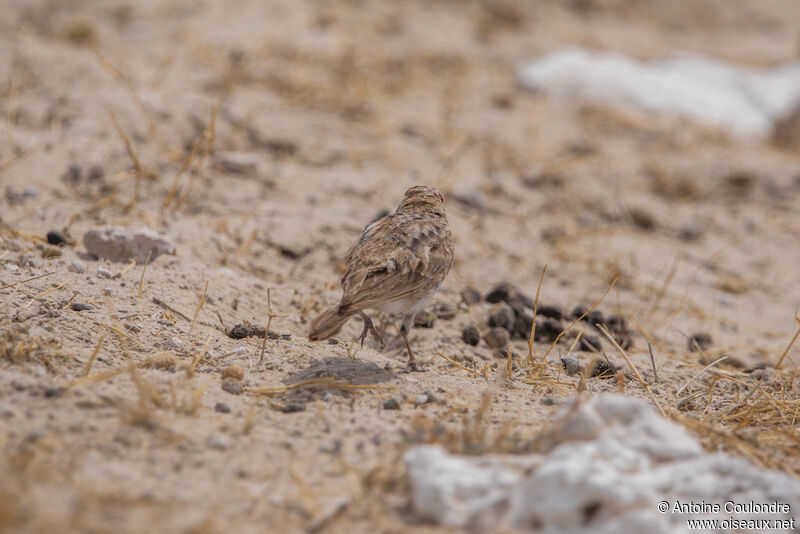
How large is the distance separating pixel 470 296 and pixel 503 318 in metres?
0.43

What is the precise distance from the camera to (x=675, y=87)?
10484 millimetres

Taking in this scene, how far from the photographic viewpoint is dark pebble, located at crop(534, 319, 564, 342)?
475 cm

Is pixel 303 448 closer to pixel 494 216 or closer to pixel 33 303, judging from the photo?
pixel 33 303

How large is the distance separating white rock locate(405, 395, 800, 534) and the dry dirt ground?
16 cm

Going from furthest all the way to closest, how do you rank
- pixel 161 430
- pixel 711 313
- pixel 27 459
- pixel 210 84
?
pixel 210 84 → pixel 711 313 → pixel 161 430 → pixel 27 459

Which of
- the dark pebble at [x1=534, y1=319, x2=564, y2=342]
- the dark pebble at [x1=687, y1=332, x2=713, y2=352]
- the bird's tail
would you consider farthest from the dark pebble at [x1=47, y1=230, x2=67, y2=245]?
the dark pebble at [x1=687, y1=332, x2=713, y2=352]

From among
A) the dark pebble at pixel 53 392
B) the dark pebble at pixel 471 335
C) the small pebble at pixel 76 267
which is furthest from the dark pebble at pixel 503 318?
the dark pebble at pixel 53 392

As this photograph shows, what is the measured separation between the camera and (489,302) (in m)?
5.16

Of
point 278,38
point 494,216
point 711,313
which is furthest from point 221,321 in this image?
point 278,38

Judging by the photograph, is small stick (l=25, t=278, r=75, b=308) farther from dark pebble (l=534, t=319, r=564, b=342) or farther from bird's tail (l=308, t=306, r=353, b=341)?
dark pebble (l=534, t=319, r=564, b=342)

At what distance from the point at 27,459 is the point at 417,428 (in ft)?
4.77

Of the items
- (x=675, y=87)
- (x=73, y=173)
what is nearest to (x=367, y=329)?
(x=73, y=173)

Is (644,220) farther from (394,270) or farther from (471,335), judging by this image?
(394,270)

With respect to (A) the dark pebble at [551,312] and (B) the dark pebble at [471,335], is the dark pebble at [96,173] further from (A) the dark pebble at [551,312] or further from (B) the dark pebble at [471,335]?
(A) the dark pebble at [551,312]
